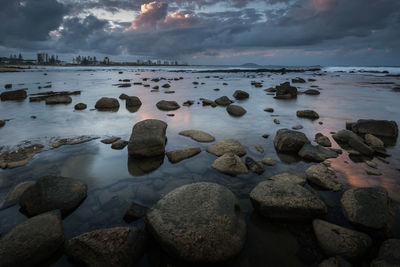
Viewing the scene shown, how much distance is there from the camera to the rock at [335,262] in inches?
118

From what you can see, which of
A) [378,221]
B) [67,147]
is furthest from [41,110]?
Answer: [378,221]

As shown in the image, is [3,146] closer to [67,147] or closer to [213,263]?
[67,147]

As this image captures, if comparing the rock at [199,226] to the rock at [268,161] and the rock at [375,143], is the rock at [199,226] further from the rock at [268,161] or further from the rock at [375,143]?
the rock at [375,143]

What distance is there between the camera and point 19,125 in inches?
432

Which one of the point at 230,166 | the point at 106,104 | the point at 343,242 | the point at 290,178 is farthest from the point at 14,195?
the point at 106,104

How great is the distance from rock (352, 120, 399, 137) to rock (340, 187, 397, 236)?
20.5 feet

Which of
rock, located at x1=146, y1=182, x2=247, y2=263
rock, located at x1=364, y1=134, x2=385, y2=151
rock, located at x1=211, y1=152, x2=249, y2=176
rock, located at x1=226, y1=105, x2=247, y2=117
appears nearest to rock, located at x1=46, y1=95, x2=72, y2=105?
rock, located at x1=226, y1=105, x2=247, y2=117

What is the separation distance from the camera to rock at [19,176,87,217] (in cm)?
429

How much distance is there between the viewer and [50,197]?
14.3ft

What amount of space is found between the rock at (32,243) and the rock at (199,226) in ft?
5.27

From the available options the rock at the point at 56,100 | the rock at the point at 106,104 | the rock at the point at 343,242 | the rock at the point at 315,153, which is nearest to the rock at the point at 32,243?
the rock at the point at 343,242

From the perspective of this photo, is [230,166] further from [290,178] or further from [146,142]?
[146,142]

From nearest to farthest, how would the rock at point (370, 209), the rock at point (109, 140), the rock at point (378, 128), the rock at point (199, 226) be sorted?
the rock at point (199, 226) → the rock at point (370, 209) → the rock at point (109, 140) → the rock at point (378, 128)

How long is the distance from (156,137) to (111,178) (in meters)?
2.08
